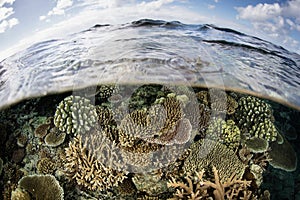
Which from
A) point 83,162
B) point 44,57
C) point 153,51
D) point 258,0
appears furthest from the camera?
point 258,0

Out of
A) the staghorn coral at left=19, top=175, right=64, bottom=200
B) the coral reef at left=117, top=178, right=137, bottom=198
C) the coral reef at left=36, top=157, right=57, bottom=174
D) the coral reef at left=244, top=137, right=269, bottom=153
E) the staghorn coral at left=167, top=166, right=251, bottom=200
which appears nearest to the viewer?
the staghorn coral at left=167, top=166, right=251, bottom=200

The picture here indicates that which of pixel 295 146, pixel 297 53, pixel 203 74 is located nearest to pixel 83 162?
pixel 203 74

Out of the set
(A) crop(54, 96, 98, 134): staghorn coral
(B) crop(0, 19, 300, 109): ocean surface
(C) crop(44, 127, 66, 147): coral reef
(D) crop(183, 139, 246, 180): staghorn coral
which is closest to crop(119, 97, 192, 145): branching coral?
(D) crop(183, 139, 246, 180): staghorn coral

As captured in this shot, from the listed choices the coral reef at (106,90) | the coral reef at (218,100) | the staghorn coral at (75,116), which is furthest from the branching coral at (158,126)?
the coral reef at (106,90)

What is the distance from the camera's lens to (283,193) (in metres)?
A: 6.41

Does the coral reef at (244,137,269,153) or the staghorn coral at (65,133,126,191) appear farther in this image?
the coral reef at (244,137,269,153)

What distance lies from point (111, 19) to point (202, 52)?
3.75m

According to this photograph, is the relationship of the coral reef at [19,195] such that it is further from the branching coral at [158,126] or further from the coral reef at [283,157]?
the coral reef at [283,157]

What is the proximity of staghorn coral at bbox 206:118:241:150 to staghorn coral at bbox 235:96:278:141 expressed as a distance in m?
0.27

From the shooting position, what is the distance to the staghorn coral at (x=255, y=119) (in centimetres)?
638

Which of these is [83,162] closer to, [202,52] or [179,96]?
[179,96]

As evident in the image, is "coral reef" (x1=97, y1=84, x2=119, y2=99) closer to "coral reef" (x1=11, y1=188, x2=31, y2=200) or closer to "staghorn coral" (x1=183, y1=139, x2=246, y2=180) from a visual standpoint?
"staghorn coral" (x1=183, y1=139, x2=246, y2=180)

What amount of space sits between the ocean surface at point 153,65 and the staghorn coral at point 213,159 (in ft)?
4.85

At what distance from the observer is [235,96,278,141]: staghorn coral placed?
6.38 meters
